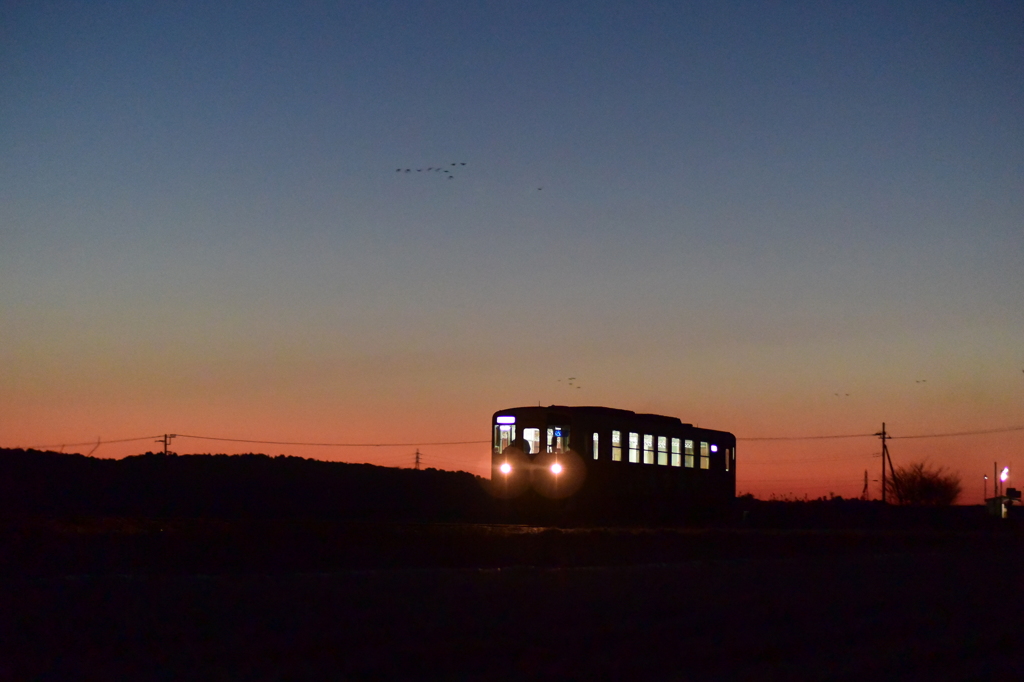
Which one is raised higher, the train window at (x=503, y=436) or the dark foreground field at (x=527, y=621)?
the train window at (x=503, y=436)

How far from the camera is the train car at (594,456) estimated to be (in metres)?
32.4

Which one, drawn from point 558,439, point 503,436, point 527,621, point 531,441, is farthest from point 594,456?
point 527,621

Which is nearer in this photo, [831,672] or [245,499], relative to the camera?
[831,672]

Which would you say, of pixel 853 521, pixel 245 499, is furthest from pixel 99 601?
pixel 245 499

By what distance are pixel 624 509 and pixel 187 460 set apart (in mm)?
30166

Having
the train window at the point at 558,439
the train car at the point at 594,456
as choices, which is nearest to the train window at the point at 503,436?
the train car at the point at 594,456

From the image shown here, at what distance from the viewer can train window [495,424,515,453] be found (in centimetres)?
3328

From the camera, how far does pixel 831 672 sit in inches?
380

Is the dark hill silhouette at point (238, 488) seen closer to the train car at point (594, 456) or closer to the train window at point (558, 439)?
the train car at point (594, 456)

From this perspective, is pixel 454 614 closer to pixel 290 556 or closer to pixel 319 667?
pixel 319 667

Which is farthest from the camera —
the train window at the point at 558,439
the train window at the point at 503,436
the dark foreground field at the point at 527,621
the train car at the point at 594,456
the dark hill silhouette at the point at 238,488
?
the dark hill silhouette at the point at 238,488

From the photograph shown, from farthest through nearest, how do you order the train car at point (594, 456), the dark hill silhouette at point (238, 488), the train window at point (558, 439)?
1. the dark hill silhouette at point (238, 488)
2. the train car at point (594, 456)
3. the train window at point (558, 439)

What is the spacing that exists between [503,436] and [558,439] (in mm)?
2059

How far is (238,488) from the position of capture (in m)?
50.3
